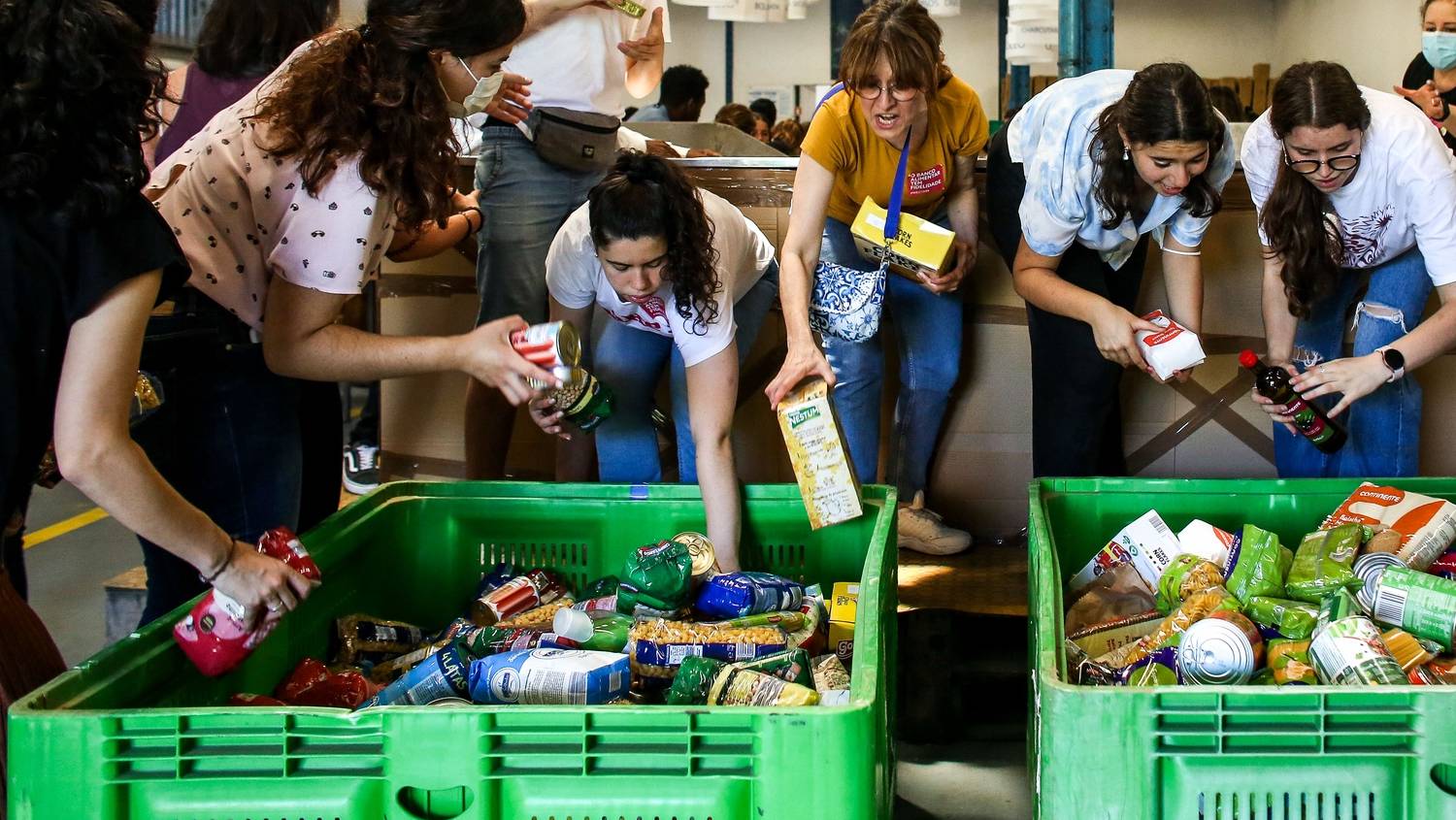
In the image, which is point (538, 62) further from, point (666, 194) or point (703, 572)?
point (703, 572)

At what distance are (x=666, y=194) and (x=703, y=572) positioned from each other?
2.33 ft

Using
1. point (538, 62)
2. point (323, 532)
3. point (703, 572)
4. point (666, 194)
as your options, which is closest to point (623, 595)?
point (703, 572)

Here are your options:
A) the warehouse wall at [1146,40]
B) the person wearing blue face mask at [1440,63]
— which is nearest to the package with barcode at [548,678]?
the person wearing blue face mask at [1440,63]

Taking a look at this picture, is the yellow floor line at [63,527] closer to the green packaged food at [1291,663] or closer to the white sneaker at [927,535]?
the white sneaker at [927,535]

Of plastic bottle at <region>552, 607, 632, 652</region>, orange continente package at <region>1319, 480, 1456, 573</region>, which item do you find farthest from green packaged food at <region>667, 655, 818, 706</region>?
orange continente package at <region>1319, 480, 1456, 573</region>

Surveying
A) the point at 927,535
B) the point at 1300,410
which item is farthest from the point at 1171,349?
the point at 927,535

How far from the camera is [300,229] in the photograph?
2.06m

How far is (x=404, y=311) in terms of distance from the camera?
3.88 metres

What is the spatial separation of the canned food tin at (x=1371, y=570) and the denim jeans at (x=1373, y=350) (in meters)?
0.97

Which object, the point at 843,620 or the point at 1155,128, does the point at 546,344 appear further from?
the point at 1155,128

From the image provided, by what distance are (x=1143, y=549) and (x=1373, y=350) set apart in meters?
0.96

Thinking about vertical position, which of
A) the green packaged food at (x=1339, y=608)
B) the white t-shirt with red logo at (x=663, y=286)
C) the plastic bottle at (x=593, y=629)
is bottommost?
the plastic bottle at (x=593, y=629)

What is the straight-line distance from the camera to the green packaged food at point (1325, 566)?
2164 mm

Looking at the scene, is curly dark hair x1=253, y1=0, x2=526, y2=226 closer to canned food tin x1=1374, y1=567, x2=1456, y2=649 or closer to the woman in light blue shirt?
the woman in light blue shirt
